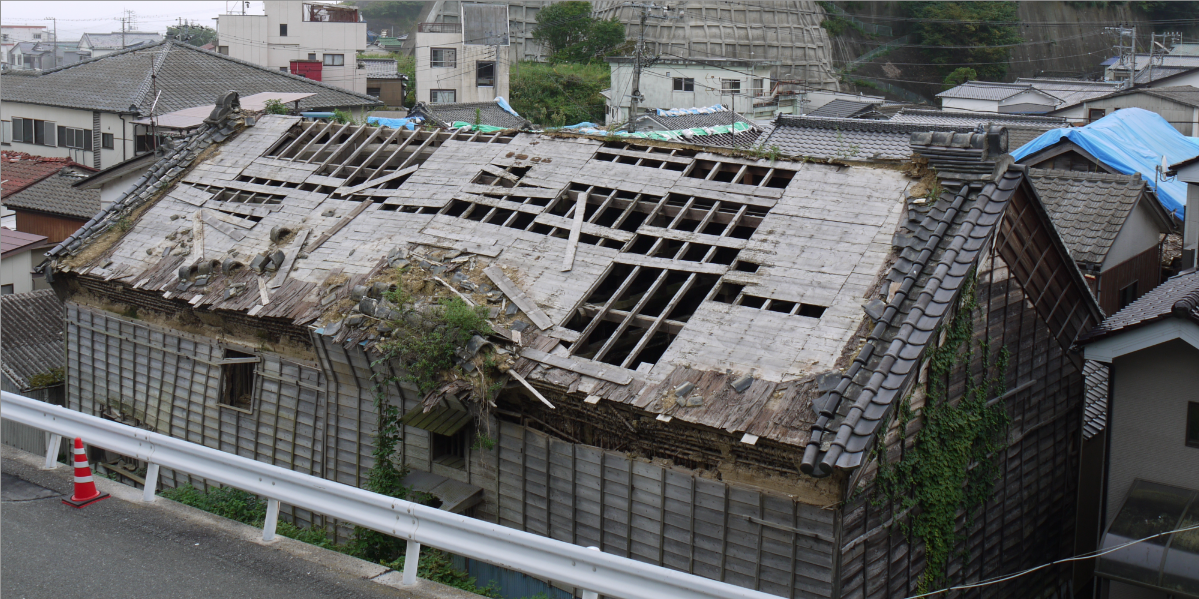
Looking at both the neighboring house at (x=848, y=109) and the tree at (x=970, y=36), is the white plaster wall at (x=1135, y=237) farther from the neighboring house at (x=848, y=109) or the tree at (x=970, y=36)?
the tree at (x=970, y=36)

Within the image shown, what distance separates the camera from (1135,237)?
73.0ft

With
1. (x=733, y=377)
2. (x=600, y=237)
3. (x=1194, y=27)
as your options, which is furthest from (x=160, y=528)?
(x=1194, y=27)

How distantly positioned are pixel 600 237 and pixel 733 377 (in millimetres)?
4165

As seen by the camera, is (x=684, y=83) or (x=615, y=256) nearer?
(x=615, y=256)

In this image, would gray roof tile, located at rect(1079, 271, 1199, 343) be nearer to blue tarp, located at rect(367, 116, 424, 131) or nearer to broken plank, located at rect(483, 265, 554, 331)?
broken plank, located at rect(483, 265, 554, 331)

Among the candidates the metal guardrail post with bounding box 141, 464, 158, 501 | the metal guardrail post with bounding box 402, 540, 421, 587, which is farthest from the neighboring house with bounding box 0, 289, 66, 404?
the metal guardrail post with bounding box 402, 540, 421, 587

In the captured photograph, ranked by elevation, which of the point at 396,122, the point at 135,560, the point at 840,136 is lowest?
the point at 135,560

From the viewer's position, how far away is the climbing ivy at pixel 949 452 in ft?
39.4

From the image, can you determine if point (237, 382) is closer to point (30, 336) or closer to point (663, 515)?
point (663, 515)

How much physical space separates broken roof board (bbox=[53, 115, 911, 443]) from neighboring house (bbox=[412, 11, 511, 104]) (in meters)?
A: 42.6

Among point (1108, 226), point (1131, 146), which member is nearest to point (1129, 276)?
point (1108, 226)

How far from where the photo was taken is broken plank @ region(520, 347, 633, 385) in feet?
39.9

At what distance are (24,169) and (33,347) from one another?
76.0ft

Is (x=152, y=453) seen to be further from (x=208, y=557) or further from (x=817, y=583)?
(x=817, y=583)
